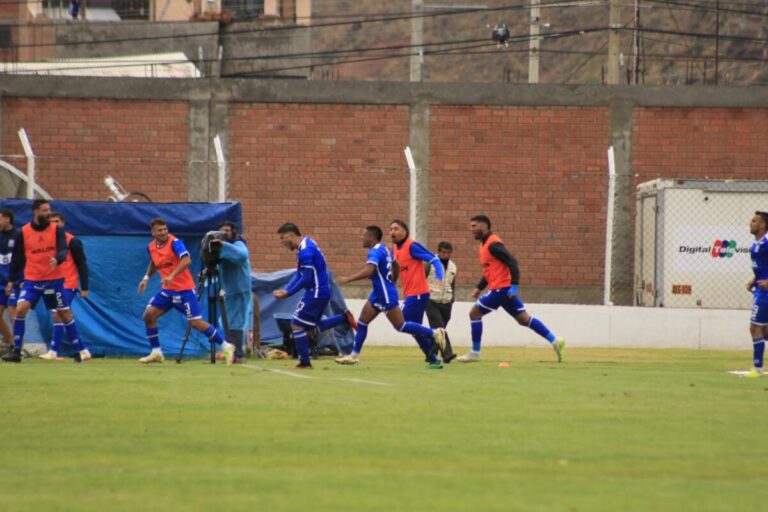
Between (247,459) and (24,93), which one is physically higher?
(24,93)

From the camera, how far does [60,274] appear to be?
16.9m

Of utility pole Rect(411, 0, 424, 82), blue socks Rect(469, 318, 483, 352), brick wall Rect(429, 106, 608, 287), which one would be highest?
utility pole Rect(411, 0, 424, 82)

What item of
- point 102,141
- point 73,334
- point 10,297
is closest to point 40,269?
point 73,334

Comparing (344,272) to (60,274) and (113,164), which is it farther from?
(60,274)

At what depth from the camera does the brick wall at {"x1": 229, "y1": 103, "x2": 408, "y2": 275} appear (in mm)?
26938

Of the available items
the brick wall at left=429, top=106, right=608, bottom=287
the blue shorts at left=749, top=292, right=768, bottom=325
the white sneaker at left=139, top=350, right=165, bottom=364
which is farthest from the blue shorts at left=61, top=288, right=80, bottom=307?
the brick wall at left=429, top=106, right=608, bottom=287

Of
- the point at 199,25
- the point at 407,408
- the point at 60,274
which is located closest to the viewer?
the point at 407,408

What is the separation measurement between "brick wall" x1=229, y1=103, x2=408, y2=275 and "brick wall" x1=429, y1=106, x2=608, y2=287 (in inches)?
39.5

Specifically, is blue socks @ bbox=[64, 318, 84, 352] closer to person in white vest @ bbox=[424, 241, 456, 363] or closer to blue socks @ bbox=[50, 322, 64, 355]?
blue socks @ bbox=[50, 322, 64, 355]

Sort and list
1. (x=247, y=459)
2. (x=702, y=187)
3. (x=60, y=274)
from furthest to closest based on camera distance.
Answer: (x=702, y=187), (x=60, y=274), (x=247, y=459)

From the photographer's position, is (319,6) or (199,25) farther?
(319,6)

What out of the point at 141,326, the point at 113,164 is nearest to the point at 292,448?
the point at 141,326

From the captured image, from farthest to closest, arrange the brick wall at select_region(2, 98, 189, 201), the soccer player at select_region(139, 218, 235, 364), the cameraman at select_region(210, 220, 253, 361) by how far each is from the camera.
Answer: the brick wall at select_region(2, 98, 189, 201) < the cameraman at select_region(210, 220, 253, 361) < the soccer player at select_region(139, 218, 235, 364)

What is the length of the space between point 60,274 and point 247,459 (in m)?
9.31
